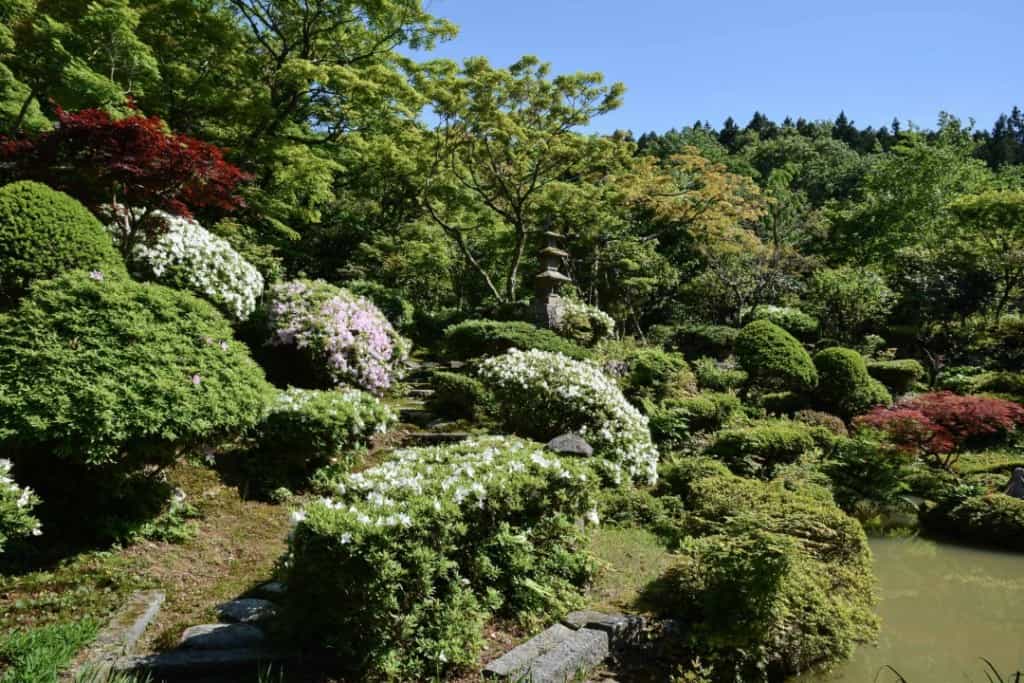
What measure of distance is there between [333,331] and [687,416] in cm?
546

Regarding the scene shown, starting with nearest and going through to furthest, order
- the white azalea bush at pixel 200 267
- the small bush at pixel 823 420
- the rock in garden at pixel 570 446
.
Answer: the rock in garden at pixel 570 446 → the white azalea bush at pixel 200 267 → the small bush at pixel 823 420

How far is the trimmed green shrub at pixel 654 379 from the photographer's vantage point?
429 inches

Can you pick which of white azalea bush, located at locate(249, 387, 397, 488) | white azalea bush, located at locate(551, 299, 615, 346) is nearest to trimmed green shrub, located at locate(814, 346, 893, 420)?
white azalea bush, located at locate(551, 299, 615, 346)

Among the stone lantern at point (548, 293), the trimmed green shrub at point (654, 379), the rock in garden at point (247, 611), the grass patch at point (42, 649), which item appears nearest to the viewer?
the grass patch at point (42, 649)

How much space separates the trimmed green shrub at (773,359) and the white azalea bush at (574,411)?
5.69 meters

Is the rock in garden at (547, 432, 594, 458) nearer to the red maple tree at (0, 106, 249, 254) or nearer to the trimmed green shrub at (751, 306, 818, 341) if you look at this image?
the red maple tree at (0, 106, 249, 254)

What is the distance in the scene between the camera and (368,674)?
Answer: 122 inches

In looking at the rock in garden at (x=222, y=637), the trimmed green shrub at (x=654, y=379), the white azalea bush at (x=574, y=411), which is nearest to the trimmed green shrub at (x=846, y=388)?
the trimmed green shrub at (x=654, y=379)

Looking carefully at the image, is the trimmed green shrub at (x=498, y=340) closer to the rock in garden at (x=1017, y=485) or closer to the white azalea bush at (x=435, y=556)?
the white azalea bush at (x=435, y=556)

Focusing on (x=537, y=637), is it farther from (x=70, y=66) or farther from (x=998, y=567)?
(x=70, y=66)

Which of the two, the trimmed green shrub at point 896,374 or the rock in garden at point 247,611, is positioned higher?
the trimmed green shrub at point 896,374

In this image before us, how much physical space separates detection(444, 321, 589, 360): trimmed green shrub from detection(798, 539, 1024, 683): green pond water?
5089 mm

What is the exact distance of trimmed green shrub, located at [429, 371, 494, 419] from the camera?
8305 millimetres

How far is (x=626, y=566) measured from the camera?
5227mm
